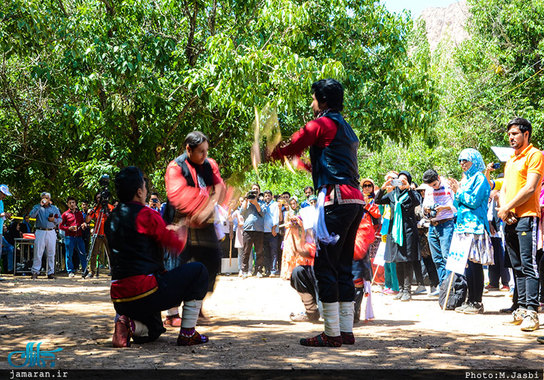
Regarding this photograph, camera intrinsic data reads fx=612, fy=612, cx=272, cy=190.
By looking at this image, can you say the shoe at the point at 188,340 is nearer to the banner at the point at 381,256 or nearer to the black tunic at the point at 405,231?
the black tunic at the point at 405,231

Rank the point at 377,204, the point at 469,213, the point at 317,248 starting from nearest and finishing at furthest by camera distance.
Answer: the point at 317,248 → the point at 469,213 → the point at 377,204

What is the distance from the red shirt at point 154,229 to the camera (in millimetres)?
5012

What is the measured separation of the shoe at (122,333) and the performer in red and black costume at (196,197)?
1.32 metres

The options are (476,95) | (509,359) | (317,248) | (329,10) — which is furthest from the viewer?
(476,95)

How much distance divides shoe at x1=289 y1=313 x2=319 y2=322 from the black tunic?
3.33m

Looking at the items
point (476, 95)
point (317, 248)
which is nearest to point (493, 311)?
point (317, 248)

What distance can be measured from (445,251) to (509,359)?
4.61 meters

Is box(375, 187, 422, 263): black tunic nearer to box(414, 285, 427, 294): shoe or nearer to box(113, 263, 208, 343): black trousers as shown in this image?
box(414, 285, 427, 294): shoe

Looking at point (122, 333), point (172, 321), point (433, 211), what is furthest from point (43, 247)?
point (122, 333)

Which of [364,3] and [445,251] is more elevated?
[364,3]

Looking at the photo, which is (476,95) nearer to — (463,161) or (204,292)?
(463,161)

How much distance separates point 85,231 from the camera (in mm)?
16438

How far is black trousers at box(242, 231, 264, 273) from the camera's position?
16.1 metres

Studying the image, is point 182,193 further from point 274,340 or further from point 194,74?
point 194,74
